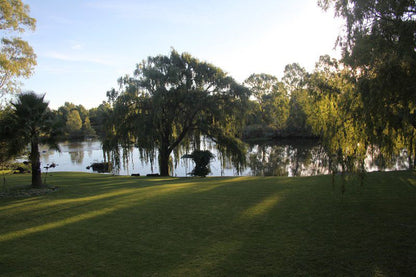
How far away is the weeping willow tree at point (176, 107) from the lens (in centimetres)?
1873

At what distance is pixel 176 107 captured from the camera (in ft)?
64.4

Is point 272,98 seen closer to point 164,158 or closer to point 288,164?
point 288,164

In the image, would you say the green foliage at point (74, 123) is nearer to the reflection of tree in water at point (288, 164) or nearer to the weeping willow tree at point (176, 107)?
the reflection of tree in water at point (288, 164)

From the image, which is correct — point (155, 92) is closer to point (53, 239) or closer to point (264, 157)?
point (53, 239)

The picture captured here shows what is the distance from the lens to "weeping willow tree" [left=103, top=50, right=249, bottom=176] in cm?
1873

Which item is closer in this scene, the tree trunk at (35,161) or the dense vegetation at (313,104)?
the dense vegetation at (313,104)

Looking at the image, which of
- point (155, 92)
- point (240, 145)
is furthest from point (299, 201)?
point (155, 92)

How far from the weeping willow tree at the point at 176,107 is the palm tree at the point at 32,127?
269 inches

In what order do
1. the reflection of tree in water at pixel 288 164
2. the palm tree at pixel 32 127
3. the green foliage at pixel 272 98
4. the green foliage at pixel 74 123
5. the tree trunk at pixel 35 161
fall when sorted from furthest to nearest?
the green foliage at pixel 74 123, the green foliage at pixel 272 98, the reflection of tree in water at pixel 288 164, the tree trunk at pixel 35 161, the palm tree at pixel 32 127

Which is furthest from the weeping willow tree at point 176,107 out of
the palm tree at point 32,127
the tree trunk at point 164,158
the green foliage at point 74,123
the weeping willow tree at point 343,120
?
the green foliage at point 74,123

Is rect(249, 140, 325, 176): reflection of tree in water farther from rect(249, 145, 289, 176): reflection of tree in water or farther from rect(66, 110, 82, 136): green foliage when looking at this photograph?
rect(66, 110, 82, 136): green foliage

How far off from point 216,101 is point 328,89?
40.7 ft

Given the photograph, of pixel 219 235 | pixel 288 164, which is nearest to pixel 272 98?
pixel 288 164

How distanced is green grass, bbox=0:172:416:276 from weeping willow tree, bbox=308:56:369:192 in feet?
3.88
